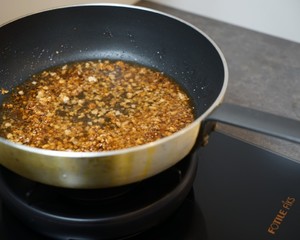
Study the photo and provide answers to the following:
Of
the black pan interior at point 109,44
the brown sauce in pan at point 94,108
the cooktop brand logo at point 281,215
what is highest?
the black pan interior at point 109,44

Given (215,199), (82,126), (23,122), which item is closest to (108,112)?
(82,126)

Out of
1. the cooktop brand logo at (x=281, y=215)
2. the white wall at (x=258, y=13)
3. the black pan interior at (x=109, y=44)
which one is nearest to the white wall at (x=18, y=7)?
the black pan interior at (x=109, y=44)

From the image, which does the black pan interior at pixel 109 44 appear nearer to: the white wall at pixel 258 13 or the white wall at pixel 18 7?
the white wall at pixel 18 7

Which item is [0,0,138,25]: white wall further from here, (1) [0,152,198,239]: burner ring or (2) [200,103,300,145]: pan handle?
(2) [200,103,300,145]: pan handle

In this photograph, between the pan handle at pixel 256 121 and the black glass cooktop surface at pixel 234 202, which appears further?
the black glass cooktop surface at pixel 234 202

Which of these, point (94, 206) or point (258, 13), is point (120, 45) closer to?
point (94, 206)

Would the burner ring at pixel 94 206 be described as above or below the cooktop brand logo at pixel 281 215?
above

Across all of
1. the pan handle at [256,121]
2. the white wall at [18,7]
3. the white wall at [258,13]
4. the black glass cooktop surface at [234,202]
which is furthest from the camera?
the white wall at [258,13]

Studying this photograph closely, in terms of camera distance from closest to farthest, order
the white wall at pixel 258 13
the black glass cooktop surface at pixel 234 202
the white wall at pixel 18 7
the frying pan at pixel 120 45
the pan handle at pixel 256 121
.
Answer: the pan handle at pixel 256 121, the black glass cooktop surface at pixel 234 202, the frying pan at pixel 120 45, the white wall at pixel 18 7, the white wall at pixel 258 13

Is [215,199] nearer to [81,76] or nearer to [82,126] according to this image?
[82,126]
